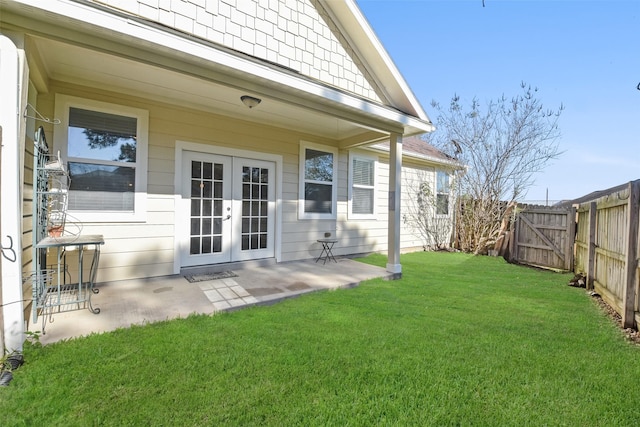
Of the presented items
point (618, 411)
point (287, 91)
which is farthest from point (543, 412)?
point (287, 91)

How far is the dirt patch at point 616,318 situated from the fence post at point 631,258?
106 millimetres

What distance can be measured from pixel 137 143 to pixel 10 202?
226 centimetres

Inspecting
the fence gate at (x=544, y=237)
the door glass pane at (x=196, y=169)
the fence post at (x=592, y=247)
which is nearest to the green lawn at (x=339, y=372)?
the fence post at (x=592, y=247)

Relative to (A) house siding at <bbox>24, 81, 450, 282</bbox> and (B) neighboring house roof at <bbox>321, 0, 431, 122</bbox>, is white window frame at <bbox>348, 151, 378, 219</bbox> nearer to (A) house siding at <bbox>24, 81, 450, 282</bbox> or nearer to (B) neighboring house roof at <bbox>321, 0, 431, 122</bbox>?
(A) house siding at <bbox>24, 81, 450, 282</bbox>

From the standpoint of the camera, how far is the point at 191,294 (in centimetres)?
370

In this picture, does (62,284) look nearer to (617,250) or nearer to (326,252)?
(326,252)

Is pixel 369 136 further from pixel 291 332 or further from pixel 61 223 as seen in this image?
pixel 61 223

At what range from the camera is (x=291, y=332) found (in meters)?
2.75

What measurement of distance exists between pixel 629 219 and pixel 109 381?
505cm

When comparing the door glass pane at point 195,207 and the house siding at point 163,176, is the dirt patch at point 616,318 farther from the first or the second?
the door glass pane at point 195,207

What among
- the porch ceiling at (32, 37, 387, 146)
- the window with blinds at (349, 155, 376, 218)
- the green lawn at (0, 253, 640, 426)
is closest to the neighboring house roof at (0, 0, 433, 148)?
the porch ceiling at (32, 37, 387, 146)

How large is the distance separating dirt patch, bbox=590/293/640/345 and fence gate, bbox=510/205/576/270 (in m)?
2.25

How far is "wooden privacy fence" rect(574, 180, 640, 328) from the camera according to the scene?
3.08m

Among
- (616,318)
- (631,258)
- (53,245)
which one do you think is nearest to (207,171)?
(53,245)
